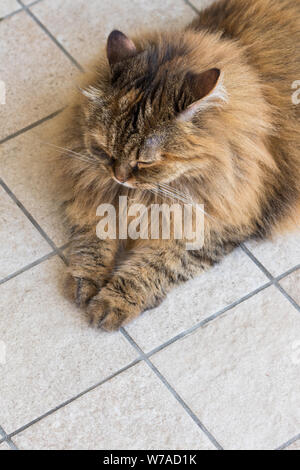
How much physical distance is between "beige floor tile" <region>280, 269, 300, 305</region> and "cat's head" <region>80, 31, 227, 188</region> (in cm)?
57

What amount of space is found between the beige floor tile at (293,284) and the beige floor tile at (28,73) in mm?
1009

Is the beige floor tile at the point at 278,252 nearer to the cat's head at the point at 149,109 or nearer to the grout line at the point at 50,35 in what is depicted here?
the cat's head at the point at 149,109

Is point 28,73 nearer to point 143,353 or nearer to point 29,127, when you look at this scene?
point 29,127

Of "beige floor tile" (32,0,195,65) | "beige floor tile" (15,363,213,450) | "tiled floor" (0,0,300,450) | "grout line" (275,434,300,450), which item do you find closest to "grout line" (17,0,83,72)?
"beige floor tile" (32,0,195,65)

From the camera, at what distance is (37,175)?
2252 millimetres

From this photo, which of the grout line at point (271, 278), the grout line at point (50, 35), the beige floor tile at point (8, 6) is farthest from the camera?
the beige floor tile at point (8, 6)

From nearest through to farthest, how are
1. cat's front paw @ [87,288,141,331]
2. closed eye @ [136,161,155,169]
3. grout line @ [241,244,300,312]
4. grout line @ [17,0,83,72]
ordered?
closed eye @ [136,161,155,169]
cat's front paw @ [87,288,141,331]
grout line @ [241,244,300,312]
grout line @ [17,0,83,72]

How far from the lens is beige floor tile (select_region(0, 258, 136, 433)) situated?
187 cm

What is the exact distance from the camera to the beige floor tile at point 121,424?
1.81 m

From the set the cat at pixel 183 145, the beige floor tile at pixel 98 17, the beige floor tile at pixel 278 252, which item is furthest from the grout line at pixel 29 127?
the beige floor tile at pixel 278 252

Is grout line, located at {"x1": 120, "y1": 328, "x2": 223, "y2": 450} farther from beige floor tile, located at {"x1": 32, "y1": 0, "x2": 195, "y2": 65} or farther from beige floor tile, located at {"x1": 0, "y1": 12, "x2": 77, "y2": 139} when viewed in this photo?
beige floor tile, located at {"x1": 32, "y1": 0, "x2": 195, "y2": 65}

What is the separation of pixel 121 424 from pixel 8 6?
1679mm

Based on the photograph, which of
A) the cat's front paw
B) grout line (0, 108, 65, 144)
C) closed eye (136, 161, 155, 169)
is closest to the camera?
closed eye (136, 161, 155, 169)
